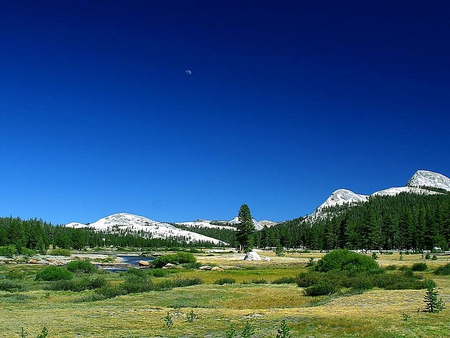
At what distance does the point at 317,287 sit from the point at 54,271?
1413 inches

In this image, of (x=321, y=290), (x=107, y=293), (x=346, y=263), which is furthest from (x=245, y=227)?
(x=107, y=293)

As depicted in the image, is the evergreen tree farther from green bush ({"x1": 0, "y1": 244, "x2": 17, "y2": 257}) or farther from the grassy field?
the grassy field

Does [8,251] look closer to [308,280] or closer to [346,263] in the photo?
[346,263]

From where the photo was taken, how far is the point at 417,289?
→ 32.2m

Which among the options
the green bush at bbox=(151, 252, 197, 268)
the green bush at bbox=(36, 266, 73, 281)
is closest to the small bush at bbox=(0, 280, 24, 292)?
the green bush at bbox=(36, 266, 73, 281)

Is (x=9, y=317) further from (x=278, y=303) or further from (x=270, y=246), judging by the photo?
(x=270, y=246)

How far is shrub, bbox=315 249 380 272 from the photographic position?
5272 cm

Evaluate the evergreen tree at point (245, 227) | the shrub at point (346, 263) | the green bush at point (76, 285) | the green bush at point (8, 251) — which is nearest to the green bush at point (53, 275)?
the green bush at point (76, 285)

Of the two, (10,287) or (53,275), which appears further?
(53,275)

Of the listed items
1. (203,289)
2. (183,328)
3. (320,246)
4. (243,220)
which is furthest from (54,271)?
(320,246)

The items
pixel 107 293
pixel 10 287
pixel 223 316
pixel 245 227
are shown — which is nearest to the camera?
pixel 223 316

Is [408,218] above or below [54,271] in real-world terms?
above

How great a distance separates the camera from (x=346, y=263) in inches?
2180

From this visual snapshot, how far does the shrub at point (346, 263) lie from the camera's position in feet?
173
